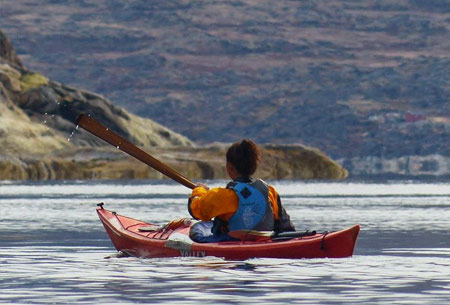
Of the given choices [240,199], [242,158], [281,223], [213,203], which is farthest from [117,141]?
[242,158]

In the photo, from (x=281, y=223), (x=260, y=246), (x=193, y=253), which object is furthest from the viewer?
(x=193, y=253)

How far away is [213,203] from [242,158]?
1.10 meters

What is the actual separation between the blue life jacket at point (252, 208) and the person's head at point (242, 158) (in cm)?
26

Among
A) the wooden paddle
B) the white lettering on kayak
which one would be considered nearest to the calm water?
the white lettering on kayak

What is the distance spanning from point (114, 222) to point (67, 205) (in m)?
38.5

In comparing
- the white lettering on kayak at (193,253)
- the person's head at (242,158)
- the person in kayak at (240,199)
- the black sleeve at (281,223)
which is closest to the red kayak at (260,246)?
the white lettering on kayak at (193,253)

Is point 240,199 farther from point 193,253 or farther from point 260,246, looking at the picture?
point 193,253

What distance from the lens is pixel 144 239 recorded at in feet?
100

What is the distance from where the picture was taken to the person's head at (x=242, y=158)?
2722 centimetres

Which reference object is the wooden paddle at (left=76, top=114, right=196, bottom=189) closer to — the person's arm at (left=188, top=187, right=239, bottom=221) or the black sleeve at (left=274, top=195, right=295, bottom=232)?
the black sleeve at (left=274, top=195, right=295, bottom=232)

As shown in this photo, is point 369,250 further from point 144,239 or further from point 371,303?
point 371,303

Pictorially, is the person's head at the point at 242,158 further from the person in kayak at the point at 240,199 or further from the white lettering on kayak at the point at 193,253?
the white lettering on kayak at the point at 193,253

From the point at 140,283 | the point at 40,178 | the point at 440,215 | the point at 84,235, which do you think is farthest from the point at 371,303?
the point at 40,178

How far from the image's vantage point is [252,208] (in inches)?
1103
